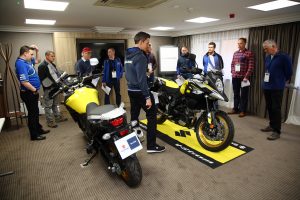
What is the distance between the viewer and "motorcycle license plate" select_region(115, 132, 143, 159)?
6.07 feet

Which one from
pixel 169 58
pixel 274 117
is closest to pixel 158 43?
pixel 169 58

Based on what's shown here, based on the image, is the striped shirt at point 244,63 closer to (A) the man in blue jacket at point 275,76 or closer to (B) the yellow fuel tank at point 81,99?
(A) the man in blue jacket at point 275,76

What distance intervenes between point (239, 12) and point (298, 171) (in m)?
2.59

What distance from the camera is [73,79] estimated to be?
2.70 metres

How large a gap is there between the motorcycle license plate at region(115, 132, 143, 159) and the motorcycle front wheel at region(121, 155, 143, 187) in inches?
5.1

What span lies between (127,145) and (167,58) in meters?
4.69

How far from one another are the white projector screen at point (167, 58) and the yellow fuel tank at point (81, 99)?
3.96 m

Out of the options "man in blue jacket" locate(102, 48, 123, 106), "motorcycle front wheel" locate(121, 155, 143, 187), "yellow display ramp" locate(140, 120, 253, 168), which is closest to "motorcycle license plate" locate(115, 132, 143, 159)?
"motorcycle front wheel" locate(121, 155, 143, 187)

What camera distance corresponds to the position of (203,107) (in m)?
2.86

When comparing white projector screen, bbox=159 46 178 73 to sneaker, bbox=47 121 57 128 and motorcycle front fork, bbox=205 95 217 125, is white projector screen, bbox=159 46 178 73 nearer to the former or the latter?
sneaker, bbox=47 121 57 128

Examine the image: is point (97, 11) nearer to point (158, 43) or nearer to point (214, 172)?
point (214, 172)

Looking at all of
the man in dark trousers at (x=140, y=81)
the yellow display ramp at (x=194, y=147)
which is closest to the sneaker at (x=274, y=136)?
the yellow display ramp at (x=194, y=147)

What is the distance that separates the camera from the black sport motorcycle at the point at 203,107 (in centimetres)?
263

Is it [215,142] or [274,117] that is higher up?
[274,117]
